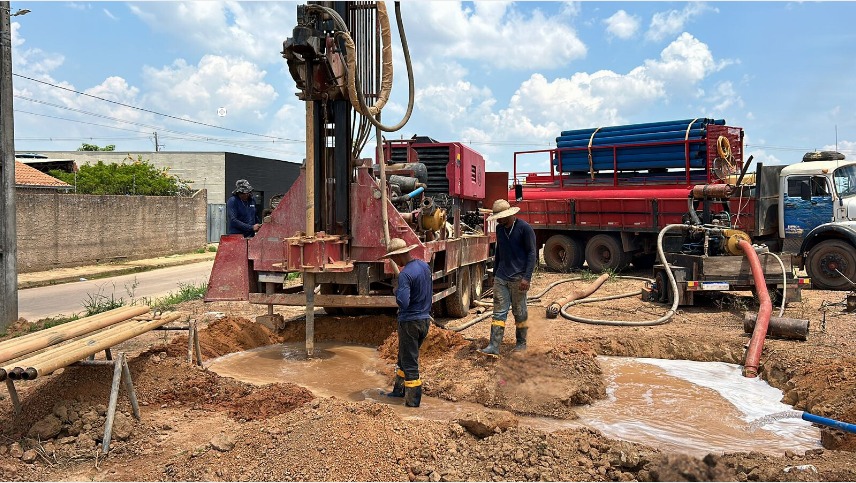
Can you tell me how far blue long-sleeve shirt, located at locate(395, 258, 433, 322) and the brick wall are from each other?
15079 millimetres

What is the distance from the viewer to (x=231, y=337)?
8.35m

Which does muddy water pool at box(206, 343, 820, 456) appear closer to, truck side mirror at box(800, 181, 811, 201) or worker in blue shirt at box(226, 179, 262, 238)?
worker in blue shirt at box(226, 179, 262, 238)

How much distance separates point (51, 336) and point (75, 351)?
0.67 m

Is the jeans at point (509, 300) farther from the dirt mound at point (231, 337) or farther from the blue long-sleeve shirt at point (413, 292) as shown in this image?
the dirt mound at point (231, 337)

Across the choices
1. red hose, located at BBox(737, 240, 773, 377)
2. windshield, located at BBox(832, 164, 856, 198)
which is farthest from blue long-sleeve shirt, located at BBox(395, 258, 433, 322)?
windshield, located at BBox(832, 164, 856, 198)

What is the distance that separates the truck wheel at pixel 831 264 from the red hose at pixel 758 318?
382 cm

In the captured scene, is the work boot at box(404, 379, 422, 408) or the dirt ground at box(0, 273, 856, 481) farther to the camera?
the work boot at box(404, 379, 422, 408)

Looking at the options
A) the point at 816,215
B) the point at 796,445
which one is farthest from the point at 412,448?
the point at 816,215

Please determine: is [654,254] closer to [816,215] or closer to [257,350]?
[816,215]

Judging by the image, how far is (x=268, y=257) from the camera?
Answer: 8.38 metres

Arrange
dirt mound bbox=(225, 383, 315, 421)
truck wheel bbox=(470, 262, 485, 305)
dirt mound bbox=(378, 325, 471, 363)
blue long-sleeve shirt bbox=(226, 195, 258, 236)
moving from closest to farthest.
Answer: dirt mound bbox=(225, 383, 315, 421) < dirt mound bbox=(378, 325, 471, 363) < blue long-sleeve shirt bbox=(226, 195, 258, 236) < truck wheel bbox=(470, 262, 485, 305)

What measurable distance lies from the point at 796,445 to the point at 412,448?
3.20 meters

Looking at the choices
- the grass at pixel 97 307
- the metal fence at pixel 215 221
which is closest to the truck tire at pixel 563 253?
the grass at pixel 97 307

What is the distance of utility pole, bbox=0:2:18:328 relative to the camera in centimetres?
977
